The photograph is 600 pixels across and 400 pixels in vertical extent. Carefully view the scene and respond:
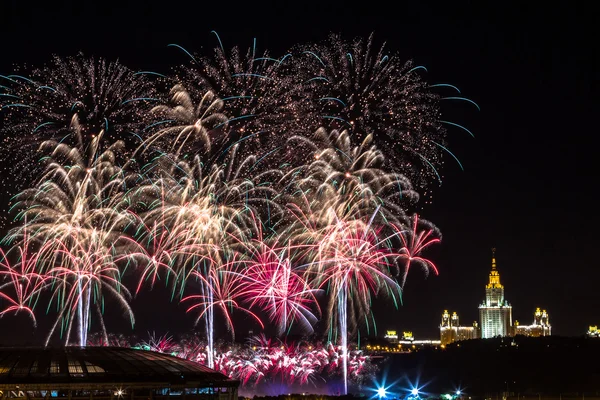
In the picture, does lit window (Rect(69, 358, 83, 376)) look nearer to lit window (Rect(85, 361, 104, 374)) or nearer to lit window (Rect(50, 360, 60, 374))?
lit window (Rect(85, 361, 104, 374))

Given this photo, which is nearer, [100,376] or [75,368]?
[100,376]

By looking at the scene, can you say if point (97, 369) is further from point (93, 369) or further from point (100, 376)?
point (100, 376)

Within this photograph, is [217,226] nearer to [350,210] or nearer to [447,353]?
[350,210]

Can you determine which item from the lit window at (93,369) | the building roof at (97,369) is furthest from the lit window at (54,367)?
the lit window at (93,369)

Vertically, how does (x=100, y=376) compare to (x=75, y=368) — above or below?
below

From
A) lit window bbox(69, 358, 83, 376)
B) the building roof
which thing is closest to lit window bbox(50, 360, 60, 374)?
the building roof

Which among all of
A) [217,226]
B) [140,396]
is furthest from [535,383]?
[140,396]

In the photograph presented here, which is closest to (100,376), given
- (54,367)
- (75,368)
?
(75,368)

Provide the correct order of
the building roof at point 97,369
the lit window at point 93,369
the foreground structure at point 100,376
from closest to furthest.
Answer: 1. the foreground structure at point 100,376
2. the building roof at point 97,369
3. the lit window at point 93,369

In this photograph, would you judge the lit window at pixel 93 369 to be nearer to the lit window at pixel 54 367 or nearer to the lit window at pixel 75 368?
the lit window at pixel 75 368
